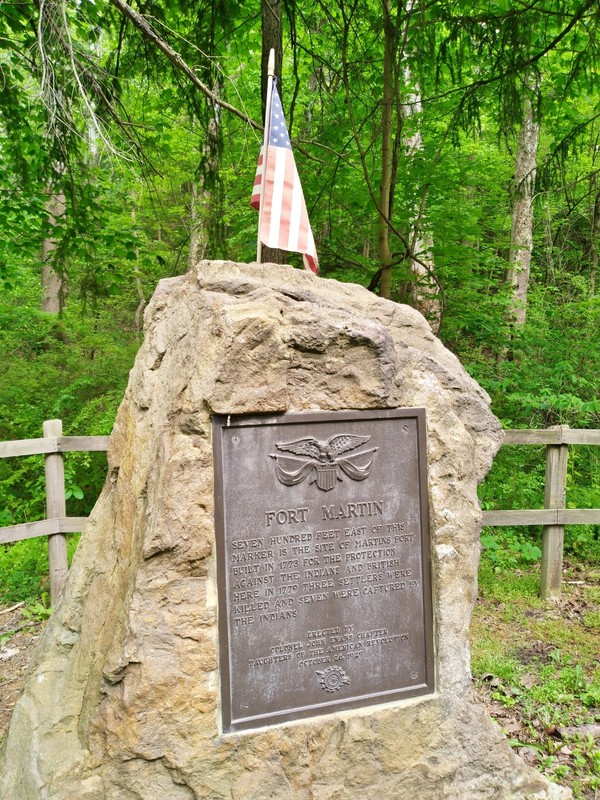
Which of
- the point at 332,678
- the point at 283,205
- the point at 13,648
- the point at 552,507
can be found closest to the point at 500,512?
the point at 552,507

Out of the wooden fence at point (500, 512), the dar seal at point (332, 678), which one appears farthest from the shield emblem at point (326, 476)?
the wooden fence at point (500, 512)

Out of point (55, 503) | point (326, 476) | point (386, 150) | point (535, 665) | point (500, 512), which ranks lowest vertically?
point (535, 665)

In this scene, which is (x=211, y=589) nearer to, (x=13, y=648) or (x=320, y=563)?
(x=320, y=563)

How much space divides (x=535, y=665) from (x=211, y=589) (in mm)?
2772

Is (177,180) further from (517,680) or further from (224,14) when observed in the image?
(517,680)

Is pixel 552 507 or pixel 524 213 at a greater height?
→ pixel 524 213

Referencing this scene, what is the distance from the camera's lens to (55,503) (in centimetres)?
481

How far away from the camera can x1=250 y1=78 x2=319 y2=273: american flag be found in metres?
3.34

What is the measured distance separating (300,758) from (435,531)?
1.06m

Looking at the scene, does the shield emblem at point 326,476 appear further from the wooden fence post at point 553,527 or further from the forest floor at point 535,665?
the wooden fence post at point 553,527

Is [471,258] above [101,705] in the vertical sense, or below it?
above

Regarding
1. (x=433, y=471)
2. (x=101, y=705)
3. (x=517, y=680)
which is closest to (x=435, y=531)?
(x=433, y=471)

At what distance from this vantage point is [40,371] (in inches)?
354

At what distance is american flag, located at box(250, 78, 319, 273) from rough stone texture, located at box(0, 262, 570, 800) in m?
0.52
